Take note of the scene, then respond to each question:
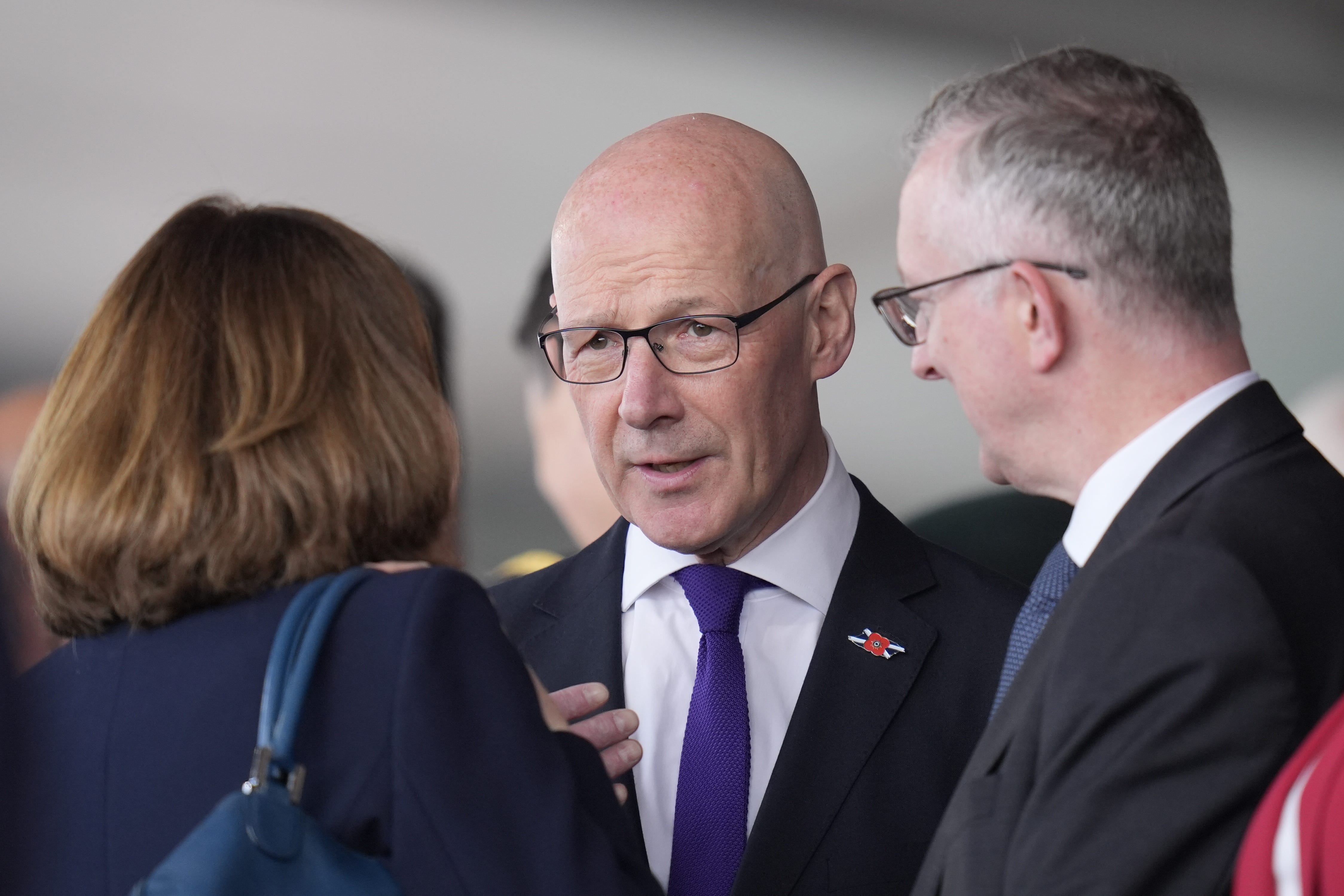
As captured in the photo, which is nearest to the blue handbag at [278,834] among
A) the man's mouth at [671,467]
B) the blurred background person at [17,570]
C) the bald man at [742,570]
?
the blurred background person at [17,570]

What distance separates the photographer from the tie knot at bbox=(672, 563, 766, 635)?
1.96m

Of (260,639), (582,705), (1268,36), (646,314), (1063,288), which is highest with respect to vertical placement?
(1268,36)

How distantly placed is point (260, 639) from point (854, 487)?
1255mm

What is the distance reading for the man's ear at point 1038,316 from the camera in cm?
134

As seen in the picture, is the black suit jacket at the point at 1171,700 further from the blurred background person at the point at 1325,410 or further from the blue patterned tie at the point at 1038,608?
the blurred background person at the point at 1325,410

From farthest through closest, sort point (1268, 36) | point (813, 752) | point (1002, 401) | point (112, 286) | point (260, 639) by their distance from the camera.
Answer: point (1268, 36) → point (813, 752) → point (1002, 401) → point (112, 286) → point (260, 639)

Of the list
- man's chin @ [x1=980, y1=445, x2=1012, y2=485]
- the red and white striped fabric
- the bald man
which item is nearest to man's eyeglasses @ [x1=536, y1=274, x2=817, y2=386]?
the bald man

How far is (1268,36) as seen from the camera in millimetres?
4141

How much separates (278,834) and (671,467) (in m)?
1.04

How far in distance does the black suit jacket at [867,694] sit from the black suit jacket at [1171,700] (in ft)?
1.83

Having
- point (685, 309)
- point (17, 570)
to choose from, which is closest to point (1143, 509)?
point (685, 309)

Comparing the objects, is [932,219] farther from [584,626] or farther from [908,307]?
[584,626]

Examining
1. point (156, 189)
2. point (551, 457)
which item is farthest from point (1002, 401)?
point (156, 189)

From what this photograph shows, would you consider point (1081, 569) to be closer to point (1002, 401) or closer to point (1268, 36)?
point (1002, 401)
